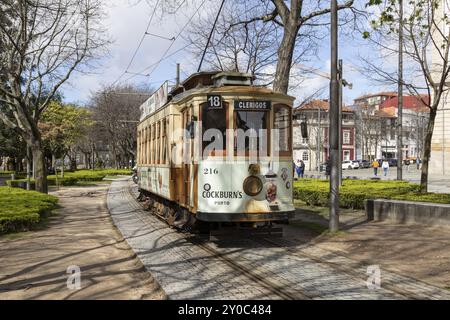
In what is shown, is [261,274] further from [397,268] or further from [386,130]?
[386,130]

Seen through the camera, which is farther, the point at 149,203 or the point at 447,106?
the point at 447,106

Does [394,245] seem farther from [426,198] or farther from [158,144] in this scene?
[158,144]

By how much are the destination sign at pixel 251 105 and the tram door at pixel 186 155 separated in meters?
1.07

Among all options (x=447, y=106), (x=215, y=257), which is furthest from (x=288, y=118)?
(x=447, y=106)

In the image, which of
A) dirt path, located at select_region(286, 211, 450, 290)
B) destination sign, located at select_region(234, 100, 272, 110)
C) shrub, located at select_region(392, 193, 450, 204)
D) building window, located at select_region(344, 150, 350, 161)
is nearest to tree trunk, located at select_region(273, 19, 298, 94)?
dirt path, located at select_region(286, 211, 450, 290)

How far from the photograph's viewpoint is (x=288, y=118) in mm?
10680

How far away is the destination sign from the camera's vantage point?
10.2 m

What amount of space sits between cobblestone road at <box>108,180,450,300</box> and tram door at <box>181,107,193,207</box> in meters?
1.09

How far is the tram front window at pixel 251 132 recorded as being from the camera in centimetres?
1015

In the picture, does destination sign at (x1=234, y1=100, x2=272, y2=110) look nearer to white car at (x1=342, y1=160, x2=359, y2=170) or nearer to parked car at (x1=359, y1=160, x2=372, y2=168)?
white car at (x1=342, y1=160, x2=359, y2=170)

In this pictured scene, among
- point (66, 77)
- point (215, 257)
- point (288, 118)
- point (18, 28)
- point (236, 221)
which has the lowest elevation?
point (215, 257)

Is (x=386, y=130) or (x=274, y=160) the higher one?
(x=386, y=130)

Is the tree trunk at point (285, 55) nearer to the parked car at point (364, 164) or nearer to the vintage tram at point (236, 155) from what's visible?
the vintage tram at point (236, 155)
